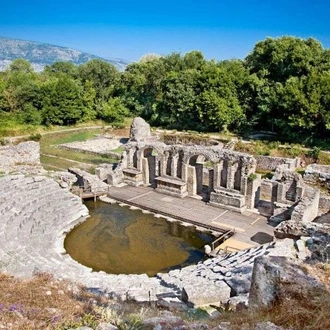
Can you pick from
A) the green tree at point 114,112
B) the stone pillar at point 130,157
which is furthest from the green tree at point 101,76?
the stone pillar at point 130,157

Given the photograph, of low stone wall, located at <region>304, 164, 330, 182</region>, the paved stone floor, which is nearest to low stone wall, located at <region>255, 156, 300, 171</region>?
low stone wall, located at <region>304, 164, 330, 182</region>

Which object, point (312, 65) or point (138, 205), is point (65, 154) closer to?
point (138, 205)

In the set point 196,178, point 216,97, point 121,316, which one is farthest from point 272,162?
point 121,316

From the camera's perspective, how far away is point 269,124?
4119 cm

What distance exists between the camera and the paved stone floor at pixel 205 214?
17.7 meters

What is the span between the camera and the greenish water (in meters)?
15.8

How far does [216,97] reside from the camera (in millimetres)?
39656

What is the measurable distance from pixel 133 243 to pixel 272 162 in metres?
16.8

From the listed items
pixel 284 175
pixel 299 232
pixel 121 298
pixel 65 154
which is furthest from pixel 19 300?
pixel 65 154

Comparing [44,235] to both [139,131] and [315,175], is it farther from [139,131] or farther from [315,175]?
[139,131]

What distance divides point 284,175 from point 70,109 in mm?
34038

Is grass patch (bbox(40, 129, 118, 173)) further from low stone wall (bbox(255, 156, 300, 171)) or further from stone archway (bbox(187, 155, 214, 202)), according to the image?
low stone wall (bbox(255, 156, 300, 171))

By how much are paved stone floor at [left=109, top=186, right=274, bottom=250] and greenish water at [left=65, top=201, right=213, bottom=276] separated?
1046 mm

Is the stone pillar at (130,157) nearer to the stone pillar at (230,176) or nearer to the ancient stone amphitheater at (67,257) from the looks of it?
the ancient stone amphitheater at (67,257)
